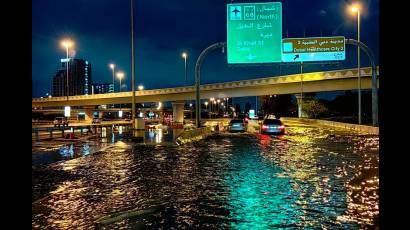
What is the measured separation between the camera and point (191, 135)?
3588cm

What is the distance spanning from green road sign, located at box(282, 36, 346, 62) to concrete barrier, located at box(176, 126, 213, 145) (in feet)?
32.3

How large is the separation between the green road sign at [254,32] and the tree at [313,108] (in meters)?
56.0

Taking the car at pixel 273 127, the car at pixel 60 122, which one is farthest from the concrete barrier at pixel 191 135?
the car at pixel 60 122

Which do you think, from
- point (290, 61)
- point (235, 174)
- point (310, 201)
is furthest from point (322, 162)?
point (290, 61)

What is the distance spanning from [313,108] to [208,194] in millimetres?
83761

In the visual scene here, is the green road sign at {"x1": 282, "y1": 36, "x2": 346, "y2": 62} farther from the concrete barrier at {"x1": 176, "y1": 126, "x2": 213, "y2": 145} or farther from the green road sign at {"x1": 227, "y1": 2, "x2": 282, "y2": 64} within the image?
the concrete barrier at {"x1": 176, "y1": 126, "x2": 213, "y2": 145}

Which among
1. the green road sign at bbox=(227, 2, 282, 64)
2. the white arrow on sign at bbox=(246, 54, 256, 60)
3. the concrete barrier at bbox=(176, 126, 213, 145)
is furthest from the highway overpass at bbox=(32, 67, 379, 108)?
the concrete barrier at bbox=(176, 126, 213, 145)

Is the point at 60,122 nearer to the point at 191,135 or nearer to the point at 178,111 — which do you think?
the point at 178,111

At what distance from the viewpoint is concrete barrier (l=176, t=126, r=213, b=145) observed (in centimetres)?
3234

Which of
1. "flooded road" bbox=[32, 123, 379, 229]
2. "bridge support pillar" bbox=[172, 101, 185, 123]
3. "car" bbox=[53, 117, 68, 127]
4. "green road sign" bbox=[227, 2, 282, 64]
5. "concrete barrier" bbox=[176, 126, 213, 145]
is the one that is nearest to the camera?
"flooded road" bbox=[32, 123, 379, 229]

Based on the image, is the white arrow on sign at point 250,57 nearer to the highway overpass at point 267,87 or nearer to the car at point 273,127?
the car at point 273,127
